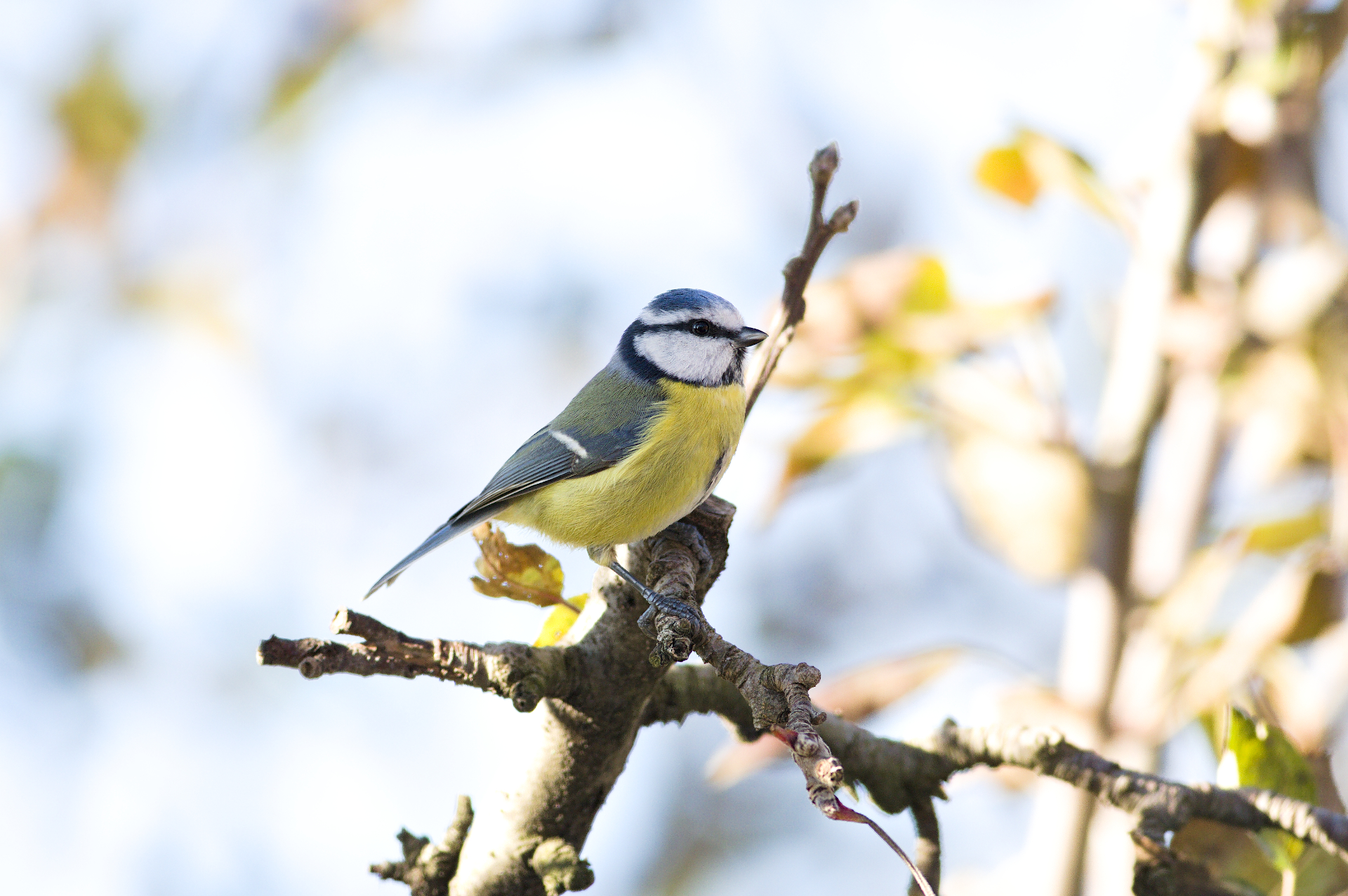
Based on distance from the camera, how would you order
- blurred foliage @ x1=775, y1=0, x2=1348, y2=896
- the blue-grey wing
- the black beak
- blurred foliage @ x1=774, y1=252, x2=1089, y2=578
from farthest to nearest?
the black beak, the blue-grey wing, blurred foliage @ x1=774, y1=252, x2=1089, y2=578, blurred foliage @ x1=775, y1=0, x2=1348, y2=896

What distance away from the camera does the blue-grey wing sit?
5.87 ft

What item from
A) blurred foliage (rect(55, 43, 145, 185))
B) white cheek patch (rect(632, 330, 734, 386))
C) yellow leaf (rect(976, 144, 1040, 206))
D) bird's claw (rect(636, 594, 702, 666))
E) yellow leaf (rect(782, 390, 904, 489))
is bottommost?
bird's claw (rect(636, 594, 702, 666))

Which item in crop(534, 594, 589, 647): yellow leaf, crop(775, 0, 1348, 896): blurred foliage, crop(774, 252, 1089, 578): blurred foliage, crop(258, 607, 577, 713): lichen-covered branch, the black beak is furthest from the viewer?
the black beak

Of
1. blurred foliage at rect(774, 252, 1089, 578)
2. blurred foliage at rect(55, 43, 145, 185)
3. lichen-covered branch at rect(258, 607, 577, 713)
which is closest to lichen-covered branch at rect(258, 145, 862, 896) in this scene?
lichen-covered branch at rect(258, 607, 577, 713)

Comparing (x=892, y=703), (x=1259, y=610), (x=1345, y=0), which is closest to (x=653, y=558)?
(x=892, y=703)

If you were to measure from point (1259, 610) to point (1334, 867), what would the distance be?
35 centimetres

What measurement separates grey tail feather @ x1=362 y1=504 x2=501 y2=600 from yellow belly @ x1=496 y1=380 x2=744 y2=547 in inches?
2.5

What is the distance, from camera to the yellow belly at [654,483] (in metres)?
1.59

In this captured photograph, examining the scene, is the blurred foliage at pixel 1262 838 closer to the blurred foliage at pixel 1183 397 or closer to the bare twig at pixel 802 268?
the blurred foliage at pixel 1183 397

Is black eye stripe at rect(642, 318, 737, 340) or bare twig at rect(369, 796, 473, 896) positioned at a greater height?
black eye stripe at rect(642, 318, 737, 340)

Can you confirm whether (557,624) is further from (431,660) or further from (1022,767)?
(1022,767)

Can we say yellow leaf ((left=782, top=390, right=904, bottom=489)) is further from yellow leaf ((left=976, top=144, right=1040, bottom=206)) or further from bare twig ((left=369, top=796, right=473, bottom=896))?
bare twig ((left=369, top=796, right=473, bottom=896))

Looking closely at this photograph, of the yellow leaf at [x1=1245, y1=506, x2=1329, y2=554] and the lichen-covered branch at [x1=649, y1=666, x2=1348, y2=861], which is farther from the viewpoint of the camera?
the yellow leaf at [x1=1245, y1=506, x2=1329, y2=554]

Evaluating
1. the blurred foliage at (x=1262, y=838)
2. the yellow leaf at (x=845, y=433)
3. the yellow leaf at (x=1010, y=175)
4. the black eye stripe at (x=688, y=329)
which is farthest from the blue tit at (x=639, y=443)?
the blurred foliage at (x=1262, y=838)
